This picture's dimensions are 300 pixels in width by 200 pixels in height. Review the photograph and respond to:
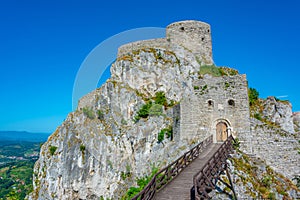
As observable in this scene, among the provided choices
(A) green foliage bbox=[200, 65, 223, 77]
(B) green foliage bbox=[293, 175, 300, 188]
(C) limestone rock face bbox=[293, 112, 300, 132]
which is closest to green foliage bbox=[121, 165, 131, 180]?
(A) green foliage bbox=[200, 65, 223, 77]

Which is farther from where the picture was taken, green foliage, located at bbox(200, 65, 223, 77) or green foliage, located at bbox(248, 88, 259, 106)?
green foliage, located at bbox(200, 65, 223, 77)

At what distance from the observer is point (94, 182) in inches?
1039

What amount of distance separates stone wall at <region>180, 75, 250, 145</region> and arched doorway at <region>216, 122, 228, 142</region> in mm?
242

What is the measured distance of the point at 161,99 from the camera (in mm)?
24266

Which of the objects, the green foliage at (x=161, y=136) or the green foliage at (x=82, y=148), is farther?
the green foliage at (x=82, y=148)

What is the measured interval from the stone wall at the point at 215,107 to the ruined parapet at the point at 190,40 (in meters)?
9.18

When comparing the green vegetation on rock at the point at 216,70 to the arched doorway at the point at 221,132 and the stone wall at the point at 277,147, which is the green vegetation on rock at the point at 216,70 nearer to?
the arched doorway at the point at 221,132

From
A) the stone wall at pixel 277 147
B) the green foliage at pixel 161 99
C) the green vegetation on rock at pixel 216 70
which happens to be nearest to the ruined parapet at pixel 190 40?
the green vegetation on rock at pixel 216 70

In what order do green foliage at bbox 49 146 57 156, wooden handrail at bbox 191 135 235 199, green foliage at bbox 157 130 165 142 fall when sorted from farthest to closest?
1. green foliage at bbox 49 146 57 156
2. green foliage at bbox 157 130 165 142
3. wooden handrail at bbox 191 135 235 199

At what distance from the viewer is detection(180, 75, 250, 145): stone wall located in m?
16.8

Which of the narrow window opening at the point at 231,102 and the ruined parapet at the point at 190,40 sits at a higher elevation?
the ruined parapet at the point at 190,40

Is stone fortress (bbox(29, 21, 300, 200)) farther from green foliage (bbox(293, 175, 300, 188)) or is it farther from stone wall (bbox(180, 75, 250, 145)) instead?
green foliage (bbox(293, 175, 300, 188))

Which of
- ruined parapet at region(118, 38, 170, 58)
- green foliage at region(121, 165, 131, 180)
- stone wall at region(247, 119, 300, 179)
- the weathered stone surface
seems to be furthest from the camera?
ruined parapet at region(118, 38, 170, 58)

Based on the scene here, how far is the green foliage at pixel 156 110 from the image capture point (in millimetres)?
22562
